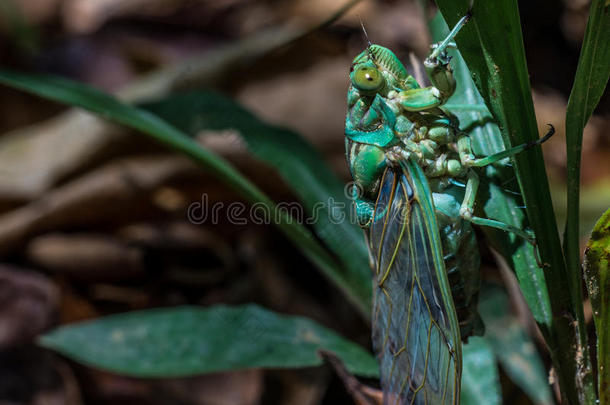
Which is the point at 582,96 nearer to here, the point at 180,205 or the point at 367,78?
the point at 367,78

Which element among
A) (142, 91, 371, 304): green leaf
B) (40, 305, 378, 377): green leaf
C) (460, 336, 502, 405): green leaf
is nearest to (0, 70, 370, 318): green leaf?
(142, 91, 371, 304): green leaf

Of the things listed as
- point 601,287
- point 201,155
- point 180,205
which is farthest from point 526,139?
point 180,205

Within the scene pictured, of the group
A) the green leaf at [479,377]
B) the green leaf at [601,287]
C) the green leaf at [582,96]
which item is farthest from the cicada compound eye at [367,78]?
the green leaf at [479,377]

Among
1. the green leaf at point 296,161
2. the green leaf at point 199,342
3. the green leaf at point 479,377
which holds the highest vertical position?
the green leaf at point 296,161

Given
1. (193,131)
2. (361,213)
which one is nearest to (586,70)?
(361,213)

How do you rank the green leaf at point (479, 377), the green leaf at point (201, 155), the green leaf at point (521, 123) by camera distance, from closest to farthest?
the green leaf at point (521, 123)
the green leaf at point (479, 377)
the green leaf at point (201, 155)

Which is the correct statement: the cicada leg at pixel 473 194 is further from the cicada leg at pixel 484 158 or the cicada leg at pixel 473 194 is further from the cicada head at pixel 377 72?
the cicada head at pixel 377 72

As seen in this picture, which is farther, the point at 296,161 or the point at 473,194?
the point at 296,161

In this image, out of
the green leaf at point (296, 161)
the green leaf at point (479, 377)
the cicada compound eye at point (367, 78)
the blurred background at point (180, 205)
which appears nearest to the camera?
the cicada compound eye at point (367, 78)
